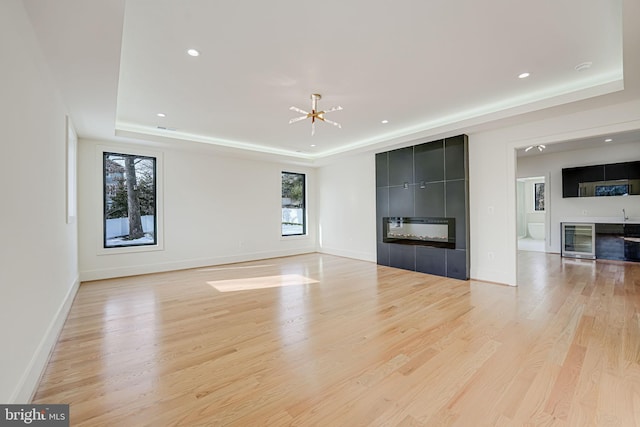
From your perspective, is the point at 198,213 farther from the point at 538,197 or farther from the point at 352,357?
the point at 538,197

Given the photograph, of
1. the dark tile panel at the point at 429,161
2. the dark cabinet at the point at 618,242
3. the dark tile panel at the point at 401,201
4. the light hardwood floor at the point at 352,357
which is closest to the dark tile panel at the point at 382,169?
the dark tile panel at the point at 401,201

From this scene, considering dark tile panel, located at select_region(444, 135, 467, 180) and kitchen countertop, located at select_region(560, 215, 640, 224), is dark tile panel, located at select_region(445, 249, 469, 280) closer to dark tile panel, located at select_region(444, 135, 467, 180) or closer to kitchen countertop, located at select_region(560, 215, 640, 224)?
dark tile panel, located at select_region(444, 135, 467, 180)

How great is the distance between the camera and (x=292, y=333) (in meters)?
2.87

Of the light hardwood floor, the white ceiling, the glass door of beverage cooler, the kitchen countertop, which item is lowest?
the light hardwood floor

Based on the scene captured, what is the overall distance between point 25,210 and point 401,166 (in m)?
5.56

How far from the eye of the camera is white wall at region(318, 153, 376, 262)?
690 cm

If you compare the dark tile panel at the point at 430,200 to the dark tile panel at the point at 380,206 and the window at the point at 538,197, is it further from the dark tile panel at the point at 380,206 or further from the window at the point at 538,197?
the window at the point at 538,197

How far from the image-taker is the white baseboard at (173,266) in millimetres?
5116

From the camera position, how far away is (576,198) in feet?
23.7

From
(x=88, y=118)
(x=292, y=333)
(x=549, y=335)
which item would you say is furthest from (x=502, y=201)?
(x=88, y=118)

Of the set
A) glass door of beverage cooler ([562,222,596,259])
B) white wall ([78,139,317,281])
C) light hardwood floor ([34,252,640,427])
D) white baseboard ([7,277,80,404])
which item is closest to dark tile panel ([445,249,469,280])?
light hardwood floor ([34,252,640,427])

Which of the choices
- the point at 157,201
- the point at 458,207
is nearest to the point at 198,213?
the point at 157,201

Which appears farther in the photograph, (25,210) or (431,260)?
(431,260)

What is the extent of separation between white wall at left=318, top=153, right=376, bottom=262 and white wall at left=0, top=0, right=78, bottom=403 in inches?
220
